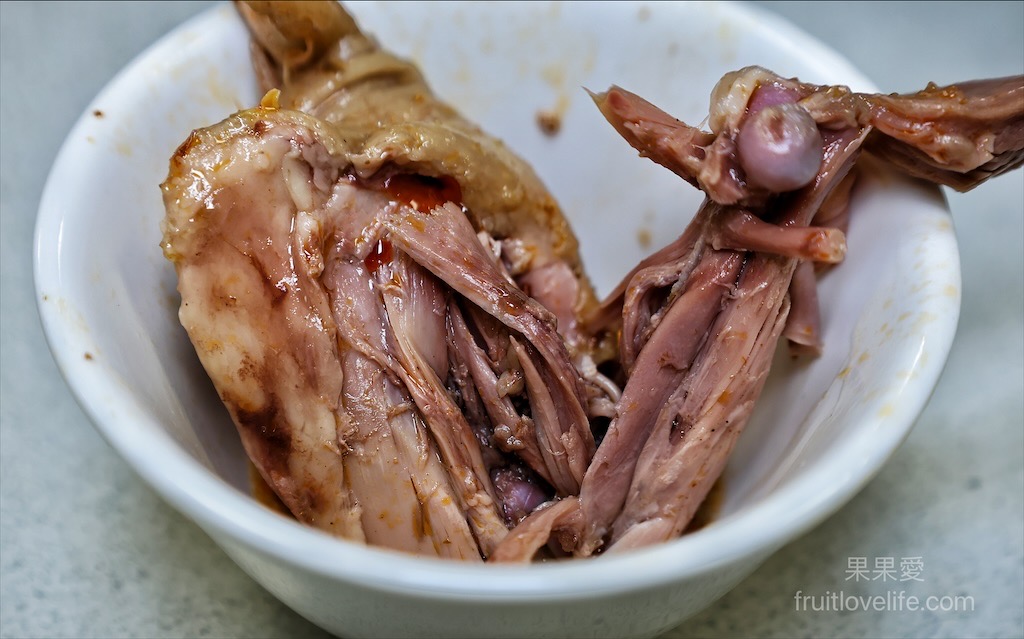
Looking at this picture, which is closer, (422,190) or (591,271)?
(422,190)

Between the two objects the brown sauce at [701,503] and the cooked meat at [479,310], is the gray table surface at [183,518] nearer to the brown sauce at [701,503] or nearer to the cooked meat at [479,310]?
Answer: the brown sauce at [701,503]

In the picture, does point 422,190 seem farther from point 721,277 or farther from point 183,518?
point 183,518

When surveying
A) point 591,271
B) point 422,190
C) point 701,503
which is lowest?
point 701,503

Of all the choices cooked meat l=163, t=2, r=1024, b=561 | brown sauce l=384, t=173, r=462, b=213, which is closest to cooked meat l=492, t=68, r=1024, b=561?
cooked meat l=163, t=2, r=1024, b=561

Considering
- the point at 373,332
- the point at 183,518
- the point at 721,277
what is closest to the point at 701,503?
the point at 721,277

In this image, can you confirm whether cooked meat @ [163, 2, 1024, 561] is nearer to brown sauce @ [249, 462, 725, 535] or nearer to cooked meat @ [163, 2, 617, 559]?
cooked meat @ [163, 2, 617, 559]

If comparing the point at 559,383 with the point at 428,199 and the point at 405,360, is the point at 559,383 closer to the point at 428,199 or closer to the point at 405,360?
the point at 405,360

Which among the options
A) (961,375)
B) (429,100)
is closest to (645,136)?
(429,100)
